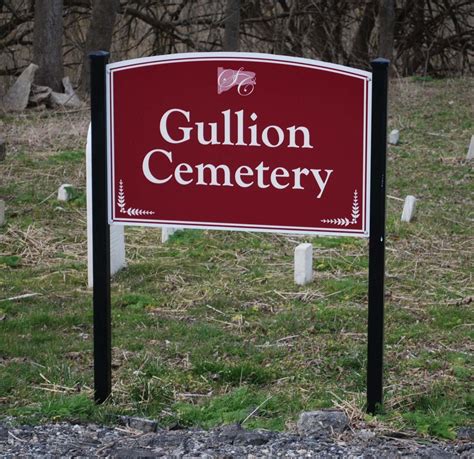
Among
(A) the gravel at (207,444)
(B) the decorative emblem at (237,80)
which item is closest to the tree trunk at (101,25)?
(B) the decorative emblem at (237,80)

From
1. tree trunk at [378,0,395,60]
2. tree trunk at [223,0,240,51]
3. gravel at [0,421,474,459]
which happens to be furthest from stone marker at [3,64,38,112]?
gravel at [0,421,474,459]

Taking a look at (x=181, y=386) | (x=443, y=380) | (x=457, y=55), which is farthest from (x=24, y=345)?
(x=457, y=55)

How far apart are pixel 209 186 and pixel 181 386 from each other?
47.1 inches

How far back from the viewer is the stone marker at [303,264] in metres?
7.79

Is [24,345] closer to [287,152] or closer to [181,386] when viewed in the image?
[181,386]

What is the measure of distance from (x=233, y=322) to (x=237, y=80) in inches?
91.6

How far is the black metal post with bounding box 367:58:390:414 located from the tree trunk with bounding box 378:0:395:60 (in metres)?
18.4

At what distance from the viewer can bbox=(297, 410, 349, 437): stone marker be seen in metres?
4.54

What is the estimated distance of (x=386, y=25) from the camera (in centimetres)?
2300

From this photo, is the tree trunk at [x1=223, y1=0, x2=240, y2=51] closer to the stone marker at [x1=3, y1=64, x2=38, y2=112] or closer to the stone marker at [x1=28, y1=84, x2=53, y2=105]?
the stone marker at [x1=28, y1=84, x2=53, y2=105]

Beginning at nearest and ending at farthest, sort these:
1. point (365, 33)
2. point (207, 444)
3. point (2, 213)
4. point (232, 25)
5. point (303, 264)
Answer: point (207, 444), point (303, 264), point (2, 213), point (232, 25), point (365, 33)

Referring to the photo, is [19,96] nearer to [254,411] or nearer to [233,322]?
[233,322]

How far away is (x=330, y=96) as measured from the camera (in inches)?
197

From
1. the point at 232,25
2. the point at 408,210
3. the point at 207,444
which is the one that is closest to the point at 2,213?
the point at 408,210
